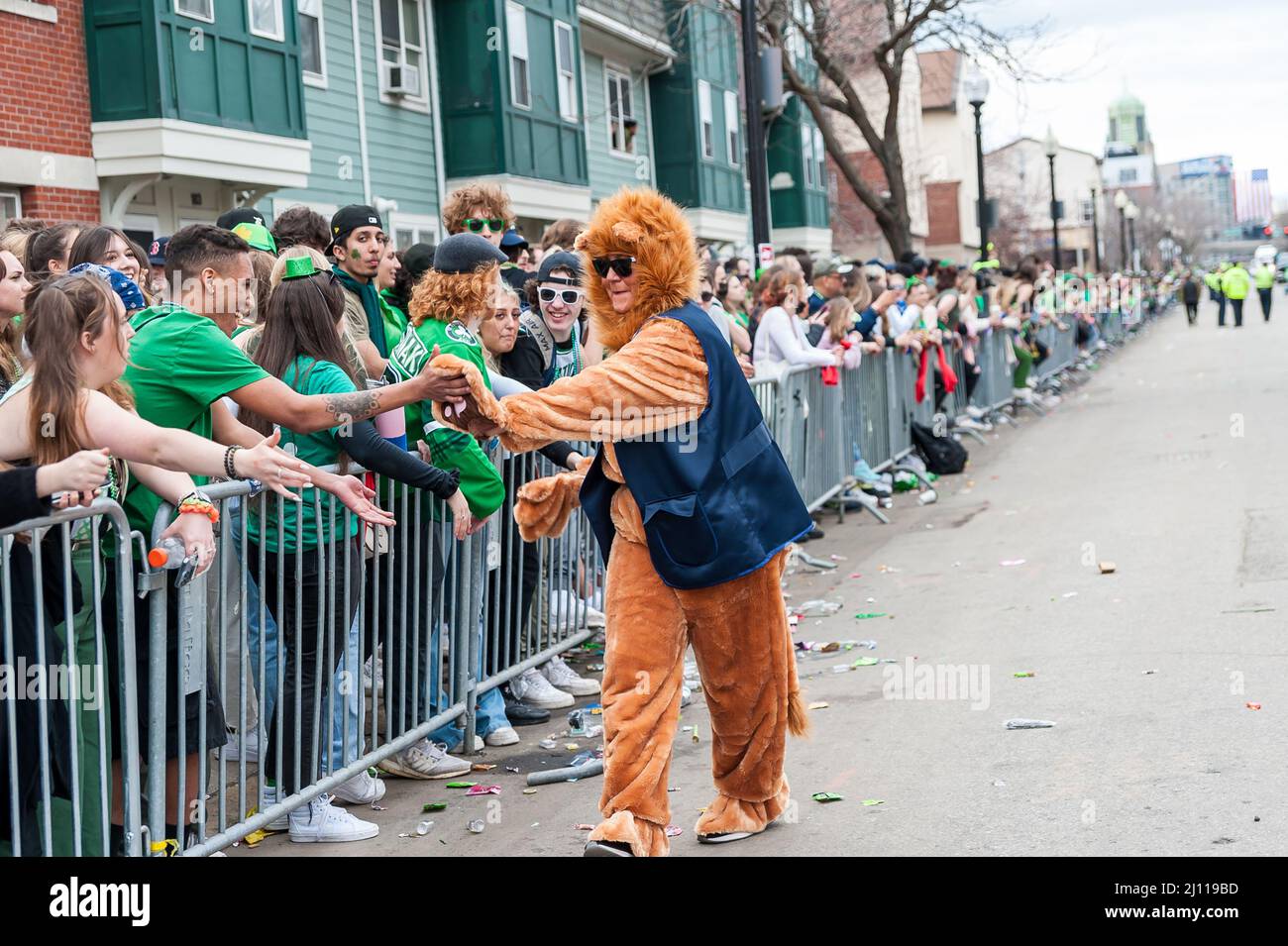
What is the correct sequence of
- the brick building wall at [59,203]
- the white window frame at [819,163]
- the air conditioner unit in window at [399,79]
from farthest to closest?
the white window frame at [819,163], the air conditioner unit in window at [399,79], the brick building wall at [59,203]

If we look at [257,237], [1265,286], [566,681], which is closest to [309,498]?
[257,237]

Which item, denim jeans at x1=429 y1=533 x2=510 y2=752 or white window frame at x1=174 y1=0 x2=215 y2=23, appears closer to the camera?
denim jeans at x1=429 y1=533 x2=510 y2=752

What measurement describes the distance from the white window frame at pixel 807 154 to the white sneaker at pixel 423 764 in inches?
1307

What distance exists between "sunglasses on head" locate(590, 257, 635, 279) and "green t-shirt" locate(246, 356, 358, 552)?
101cm

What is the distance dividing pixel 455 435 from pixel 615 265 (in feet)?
4.21

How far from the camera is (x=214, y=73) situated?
1683 centimetres

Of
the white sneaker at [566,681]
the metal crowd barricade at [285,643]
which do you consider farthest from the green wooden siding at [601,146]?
the metal crowd barricade at [285,643]

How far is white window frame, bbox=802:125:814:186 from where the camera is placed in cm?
3812

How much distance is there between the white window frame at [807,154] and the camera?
125 ft

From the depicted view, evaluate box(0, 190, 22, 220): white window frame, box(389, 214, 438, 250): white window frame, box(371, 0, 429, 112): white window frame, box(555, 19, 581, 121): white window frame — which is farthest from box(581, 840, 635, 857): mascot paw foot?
box(555, 19, 581, 121): white window frame

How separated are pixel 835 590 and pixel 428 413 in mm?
4052

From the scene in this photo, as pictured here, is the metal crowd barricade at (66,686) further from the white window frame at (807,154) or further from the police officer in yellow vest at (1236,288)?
the police officer in yellow vest at (1236,288)

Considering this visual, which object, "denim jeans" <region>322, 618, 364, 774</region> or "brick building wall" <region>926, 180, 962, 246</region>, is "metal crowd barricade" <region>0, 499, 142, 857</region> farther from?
"brick building wall" <region>926, 180, 962, 246</region>

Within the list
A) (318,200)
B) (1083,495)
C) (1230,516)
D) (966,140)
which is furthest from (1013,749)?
(966,140)
